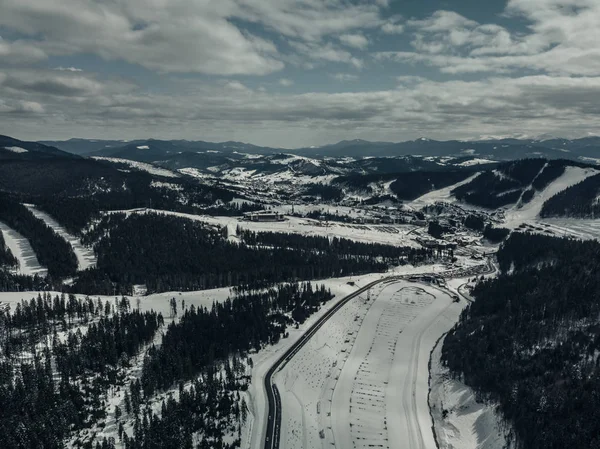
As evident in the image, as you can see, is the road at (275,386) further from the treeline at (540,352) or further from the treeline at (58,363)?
the treeline at (540,352)

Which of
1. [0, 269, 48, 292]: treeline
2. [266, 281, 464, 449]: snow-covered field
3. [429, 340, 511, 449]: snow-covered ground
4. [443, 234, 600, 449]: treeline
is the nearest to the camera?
[443, 234, 600, 449]: treeline

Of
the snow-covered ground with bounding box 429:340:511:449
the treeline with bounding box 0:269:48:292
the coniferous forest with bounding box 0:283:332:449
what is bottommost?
the snow-covered ground with bounding box 429:340:511:449

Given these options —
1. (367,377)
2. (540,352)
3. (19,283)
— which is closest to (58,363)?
(367,377)

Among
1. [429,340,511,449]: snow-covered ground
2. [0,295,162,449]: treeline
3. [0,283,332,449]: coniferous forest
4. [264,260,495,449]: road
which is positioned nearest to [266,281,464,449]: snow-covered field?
[264,260,495,449]: road

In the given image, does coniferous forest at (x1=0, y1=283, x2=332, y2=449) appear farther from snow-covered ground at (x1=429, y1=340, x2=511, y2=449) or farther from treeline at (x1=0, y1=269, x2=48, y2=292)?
snow-covered ground at (x1=429, y1=340, x2=511, y2=449)

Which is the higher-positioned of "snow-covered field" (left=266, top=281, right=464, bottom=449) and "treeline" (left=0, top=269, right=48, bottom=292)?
"treeline" (left=0, top=269, right=48, bottom=292)

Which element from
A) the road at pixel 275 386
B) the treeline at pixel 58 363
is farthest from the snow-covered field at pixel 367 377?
the treeline at pixel 58 363
